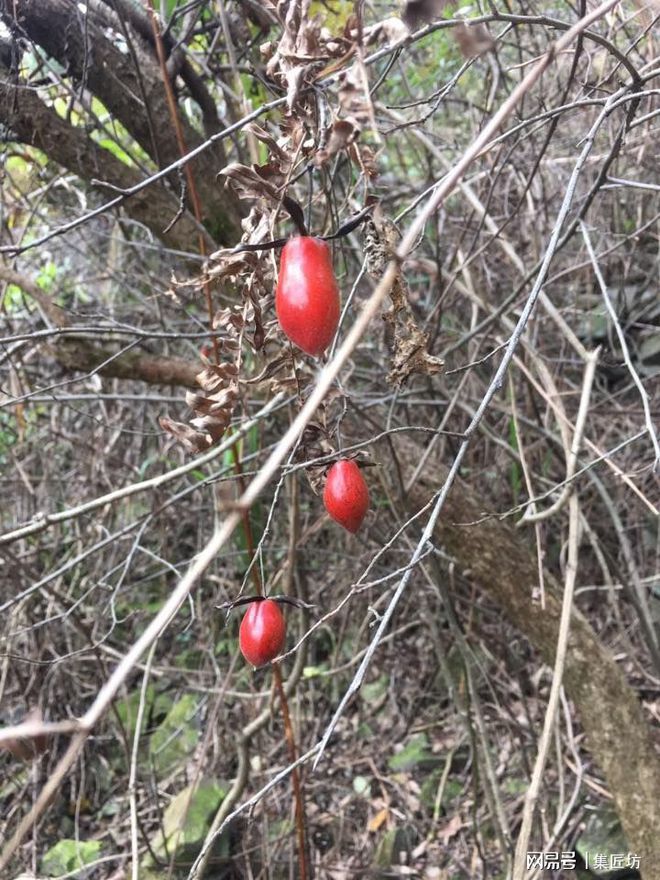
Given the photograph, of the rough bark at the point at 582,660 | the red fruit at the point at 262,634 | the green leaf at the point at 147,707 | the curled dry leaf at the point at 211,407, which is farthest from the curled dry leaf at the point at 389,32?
the green leaf at the point at 147,707

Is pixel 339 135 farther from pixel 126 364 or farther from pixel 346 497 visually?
pixel 126 364

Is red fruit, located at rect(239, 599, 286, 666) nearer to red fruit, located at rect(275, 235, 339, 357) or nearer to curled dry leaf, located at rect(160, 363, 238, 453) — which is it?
curled dry leaf, located at rect(160, 363, 238, 453)

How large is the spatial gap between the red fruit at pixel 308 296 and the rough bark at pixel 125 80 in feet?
3.98

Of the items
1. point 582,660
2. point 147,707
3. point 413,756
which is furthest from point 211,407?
point 147,707

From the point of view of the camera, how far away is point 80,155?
182cm


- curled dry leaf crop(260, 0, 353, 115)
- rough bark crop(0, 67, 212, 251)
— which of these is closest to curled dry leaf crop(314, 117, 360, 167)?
curled dry leaf crop(260, 0, 353, 115)

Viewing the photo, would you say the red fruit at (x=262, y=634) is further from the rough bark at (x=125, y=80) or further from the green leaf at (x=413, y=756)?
the green leaf at (x=413, y=756)

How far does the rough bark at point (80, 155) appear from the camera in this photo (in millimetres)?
1662

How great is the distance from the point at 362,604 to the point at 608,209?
195 centimetres

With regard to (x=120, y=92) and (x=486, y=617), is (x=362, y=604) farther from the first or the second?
(x=120, y=92)

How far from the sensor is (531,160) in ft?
8.47

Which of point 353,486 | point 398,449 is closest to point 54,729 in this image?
point 353,486

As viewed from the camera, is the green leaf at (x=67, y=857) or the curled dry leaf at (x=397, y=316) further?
the green leaf at (x=67, y=857)

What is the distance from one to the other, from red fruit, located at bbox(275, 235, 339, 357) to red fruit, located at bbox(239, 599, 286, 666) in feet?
1.17
